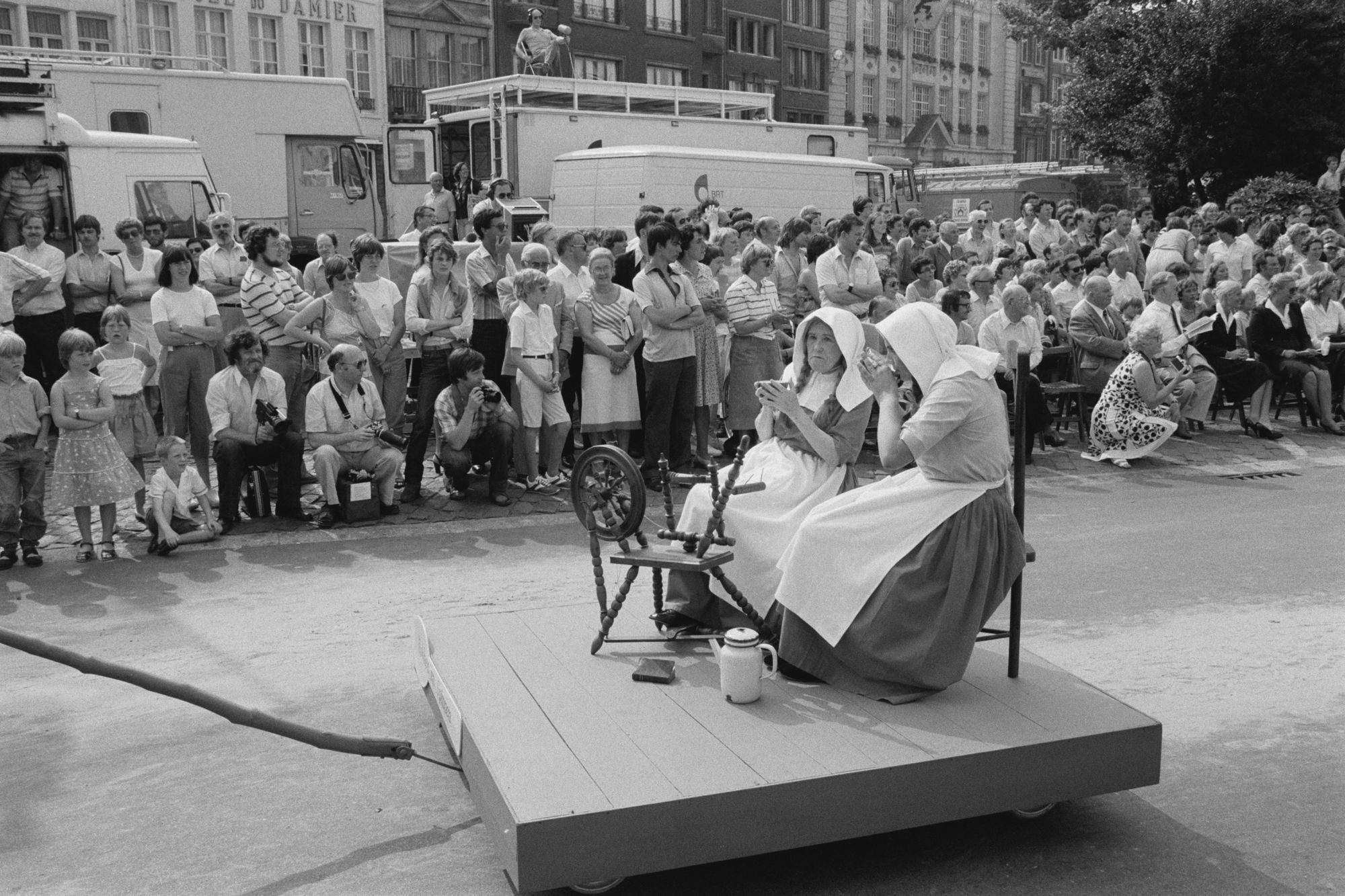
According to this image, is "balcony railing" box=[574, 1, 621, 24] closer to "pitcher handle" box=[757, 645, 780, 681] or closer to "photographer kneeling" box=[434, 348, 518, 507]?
"photographer kneeling" box=[434, 348, 518, 507]

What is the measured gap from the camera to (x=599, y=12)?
42219mm

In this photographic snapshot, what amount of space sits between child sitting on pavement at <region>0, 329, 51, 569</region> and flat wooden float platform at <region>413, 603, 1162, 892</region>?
434cm

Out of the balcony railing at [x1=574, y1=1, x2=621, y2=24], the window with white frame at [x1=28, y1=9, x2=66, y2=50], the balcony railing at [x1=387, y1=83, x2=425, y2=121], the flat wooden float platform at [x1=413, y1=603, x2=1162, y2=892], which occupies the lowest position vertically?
the flat wooden float platform at [x1=413, y1=603, x2=1162, y2=892]

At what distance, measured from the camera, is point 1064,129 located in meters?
34.9

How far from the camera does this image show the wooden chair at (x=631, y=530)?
5.37 m

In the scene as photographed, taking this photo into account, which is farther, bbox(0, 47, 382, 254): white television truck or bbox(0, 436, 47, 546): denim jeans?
bbox(0, 47, 382, 254): white television truck

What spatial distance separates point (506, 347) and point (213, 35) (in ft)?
81.9

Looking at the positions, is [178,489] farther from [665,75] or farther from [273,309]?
[665,75]

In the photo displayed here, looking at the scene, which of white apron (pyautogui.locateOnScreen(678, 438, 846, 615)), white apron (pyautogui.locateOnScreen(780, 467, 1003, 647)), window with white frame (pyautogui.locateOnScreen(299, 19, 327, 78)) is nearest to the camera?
white apron (pyautogui.locateOnScreen(780, 467, 1003, 647))

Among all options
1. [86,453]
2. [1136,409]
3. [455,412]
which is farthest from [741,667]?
[1136,409]

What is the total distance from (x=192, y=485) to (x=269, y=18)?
1058 inches

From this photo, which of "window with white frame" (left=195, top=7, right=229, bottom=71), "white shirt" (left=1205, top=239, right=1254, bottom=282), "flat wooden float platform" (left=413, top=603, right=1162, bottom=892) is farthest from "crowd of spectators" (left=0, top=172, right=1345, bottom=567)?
"window with white frame" (left=195, top=7, right=229, bottom=71)

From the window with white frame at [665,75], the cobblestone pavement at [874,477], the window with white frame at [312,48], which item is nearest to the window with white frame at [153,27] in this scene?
the window with white frame at [312,48]

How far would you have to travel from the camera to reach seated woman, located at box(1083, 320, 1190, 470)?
12148mm
